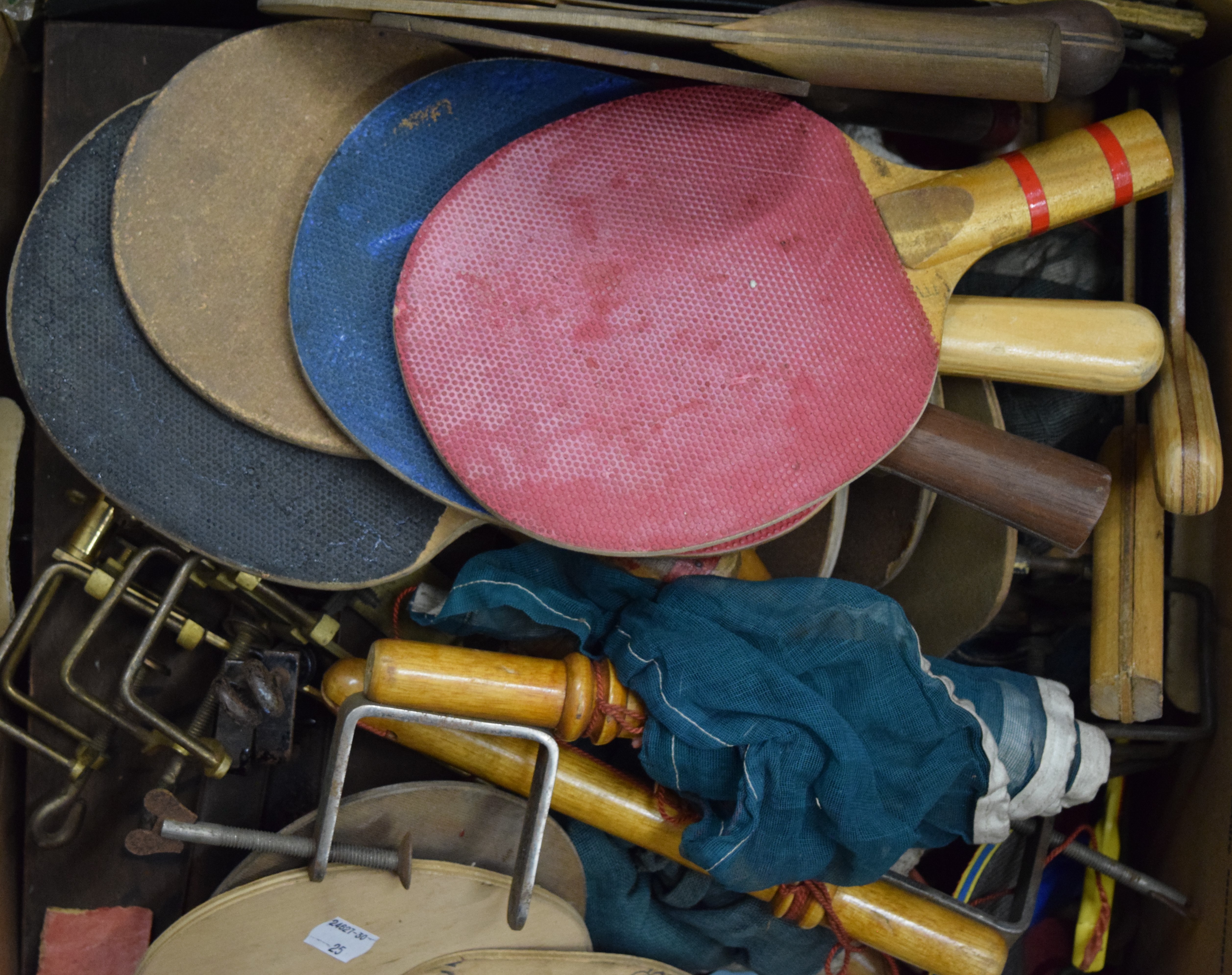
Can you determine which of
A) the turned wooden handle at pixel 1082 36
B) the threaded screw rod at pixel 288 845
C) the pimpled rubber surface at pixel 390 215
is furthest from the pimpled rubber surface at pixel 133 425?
the turned wooden handle at pixel 1082 36

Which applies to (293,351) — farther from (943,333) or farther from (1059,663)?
(1059,663)

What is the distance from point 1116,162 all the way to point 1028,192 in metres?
0.12

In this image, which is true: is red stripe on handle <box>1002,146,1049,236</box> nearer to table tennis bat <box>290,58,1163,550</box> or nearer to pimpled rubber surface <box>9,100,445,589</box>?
table tennis bat <box>290,58,1163,550</box>

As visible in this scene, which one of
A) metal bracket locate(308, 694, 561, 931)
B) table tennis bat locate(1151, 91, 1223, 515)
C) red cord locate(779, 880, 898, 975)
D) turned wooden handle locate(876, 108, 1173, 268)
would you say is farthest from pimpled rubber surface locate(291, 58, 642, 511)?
table tennis bat locate(1151, 91, 1223, 515)

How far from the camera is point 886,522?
1382 millimetres

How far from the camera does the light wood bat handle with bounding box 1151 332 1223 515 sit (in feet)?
3.94

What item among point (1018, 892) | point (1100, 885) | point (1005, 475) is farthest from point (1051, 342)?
point (1100, 885)

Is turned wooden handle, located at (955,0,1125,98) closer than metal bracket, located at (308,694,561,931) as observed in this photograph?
No

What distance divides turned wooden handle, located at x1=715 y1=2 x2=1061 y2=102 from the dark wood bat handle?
0.36 m

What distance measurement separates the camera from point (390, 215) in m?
1.10

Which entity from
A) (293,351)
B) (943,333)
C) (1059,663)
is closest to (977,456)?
(943,333)

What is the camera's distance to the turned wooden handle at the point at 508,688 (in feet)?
3.39

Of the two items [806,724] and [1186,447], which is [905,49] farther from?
[806,724]

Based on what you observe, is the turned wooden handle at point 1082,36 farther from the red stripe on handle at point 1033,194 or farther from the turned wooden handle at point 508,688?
the turned wooden handle at point 508,688
